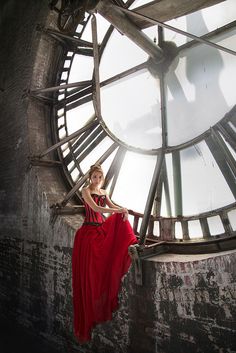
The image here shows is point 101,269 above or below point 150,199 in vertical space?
below

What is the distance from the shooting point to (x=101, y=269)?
257 centimetres

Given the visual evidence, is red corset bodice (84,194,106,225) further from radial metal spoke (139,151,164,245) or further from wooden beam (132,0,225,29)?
wooden beam (132,0,225,29)

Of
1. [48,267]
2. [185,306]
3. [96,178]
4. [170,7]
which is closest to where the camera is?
[185,306]

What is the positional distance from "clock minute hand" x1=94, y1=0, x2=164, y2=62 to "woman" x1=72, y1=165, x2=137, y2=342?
134cm

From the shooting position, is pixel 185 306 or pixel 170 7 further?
pixel 170 7

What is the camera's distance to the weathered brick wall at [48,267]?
2.22 metres

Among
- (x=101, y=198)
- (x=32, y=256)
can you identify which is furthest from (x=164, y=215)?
(x=32, y=256)

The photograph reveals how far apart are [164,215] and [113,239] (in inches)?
28.2

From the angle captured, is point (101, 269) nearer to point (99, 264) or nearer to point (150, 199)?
point (99, 264)

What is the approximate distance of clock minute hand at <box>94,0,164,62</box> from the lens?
8.02 ft

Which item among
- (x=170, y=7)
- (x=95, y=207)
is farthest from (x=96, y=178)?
(x=170, y=7)

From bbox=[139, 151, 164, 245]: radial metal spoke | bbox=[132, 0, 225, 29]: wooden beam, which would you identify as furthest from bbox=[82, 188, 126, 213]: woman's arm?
bbox=[132, 0, 225, 29]: wooden beam

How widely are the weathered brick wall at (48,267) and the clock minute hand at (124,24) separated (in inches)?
73.1

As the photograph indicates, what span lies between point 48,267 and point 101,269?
4.14ft
